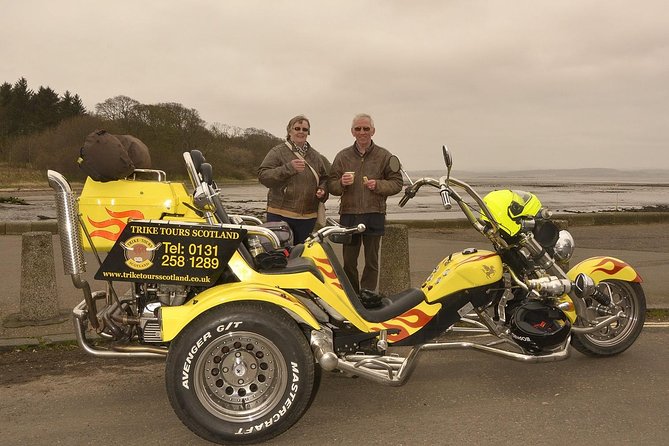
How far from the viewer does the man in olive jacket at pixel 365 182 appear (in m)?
5.58

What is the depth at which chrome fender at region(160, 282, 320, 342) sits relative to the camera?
314cm

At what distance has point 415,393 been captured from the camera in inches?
154

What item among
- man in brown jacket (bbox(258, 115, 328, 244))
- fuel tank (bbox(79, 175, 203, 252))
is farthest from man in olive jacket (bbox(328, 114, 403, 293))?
fuel tank (bbox(79, 175, 203, 252))

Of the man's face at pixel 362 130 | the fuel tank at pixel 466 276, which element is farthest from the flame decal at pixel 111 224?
the man's face at pixel 362 130

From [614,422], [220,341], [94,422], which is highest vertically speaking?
[220,341]

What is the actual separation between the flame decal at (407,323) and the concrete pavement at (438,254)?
10.2 ft

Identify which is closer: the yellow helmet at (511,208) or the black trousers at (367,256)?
the yellow helmet at (511,208)

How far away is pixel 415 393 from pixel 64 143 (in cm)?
5895

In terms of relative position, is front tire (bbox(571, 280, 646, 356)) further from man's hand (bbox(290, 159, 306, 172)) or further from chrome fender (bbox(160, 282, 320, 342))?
man's hand (bbox(290, 159, 306, 172))

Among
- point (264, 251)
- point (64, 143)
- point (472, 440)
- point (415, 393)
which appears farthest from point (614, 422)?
point (64, 143)

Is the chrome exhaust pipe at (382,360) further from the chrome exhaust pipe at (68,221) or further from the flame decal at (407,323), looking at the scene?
the chrome exhaust pipe at (68,221)

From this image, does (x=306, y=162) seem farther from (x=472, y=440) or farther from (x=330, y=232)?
(x=472, y=440)

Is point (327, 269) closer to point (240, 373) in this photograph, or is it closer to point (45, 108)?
point (240, 373)

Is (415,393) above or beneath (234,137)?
beneath
